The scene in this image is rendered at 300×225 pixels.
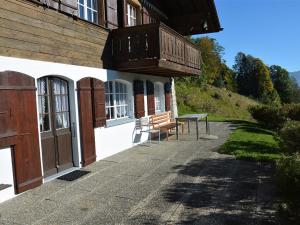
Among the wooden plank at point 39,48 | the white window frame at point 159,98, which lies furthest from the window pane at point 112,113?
the white window frame at point 159,98

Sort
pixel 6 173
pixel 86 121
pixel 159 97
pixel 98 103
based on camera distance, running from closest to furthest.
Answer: pixel 6 173, pixel 86 121, pixel 98 103, pixel 159 97

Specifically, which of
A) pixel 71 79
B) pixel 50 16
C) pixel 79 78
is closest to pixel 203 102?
pixel 79 78

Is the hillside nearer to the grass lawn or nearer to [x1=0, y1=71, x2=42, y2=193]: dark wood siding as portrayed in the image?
the grass lawn

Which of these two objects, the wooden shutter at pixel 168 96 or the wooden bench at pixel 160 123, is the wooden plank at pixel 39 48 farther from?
the wooden shutter at pixel 168 96

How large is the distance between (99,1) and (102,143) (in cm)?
389

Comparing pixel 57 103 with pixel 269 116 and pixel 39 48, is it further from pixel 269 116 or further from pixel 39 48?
pixel 269 116

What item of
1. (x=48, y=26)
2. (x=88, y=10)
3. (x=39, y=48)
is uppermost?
(x=88, y=10)

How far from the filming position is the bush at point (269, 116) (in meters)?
17.2

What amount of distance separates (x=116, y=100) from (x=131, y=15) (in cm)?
322

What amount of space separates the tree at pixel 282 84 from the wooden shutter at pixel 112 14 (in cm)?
6981

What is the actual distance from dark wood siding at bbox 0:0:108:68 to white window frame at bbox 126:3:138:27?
2481mm

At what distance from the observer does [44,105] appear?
712 centimetres

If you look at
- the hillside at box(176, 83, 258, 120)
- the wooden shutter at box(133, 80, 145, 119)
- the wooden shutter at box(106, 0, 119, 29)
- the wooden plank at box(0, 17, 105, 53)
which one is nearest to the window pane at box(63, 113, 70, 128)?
the wooden plank at box(0, 17, 105, 53)

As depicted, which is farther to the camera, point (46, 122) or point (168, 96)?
point (168, 96)
